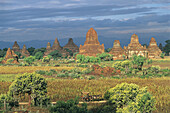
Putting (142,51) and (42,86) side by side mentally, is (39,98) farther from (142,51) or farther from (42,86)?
(142,51)

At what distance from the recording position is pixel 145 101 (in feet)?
60.1

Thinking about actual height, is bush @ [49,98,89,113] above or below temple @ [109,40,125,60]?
below

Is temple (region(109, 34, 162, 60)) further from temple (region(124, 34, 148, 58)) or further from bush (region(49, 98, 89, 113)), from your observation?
bush (region(49, 98, 89, 113))

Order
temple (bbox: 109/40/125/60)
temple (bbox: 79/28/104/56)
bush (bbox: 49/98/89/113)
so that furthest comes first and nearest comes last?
temple (bbox: 79/28/104/56) → temple (bbox: 109/40/125/60) → bush (bbox: 49/98/89/113)

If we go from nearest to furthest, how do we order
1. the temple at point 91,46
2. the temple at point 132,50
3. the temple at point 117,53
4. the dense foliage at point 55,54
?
the temple at point 132,50, the temple at point 117,53, the temple at point 91,46, the dense foliage at point 55,54

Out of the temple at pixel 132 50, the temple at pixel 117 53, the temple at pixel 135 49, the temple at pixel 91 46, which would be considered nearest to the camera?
the temple at pixel 135 49

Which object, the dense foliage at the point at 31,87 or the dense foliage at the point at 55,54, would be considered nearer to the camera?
the dense foliage at the point at 31,87

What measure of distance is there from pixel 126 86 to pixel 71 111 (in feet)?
17.9

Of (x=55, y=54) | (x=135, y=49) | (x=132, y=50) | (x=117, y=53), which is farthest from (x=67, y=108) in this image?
(x=55, y=54)

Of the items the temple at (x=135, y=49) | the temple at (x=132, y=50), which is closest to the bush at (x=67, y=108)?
the temple at (x=132, y=50)

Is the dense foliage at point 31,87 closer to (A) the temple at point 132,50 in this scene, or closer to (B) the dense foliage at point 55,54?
(A) the temple at point 132,50

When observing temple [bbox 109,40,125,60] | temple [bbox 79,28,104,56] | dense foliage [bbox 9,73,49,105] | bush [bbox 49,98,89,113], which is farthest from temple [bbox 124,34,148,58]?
bush [bbox 49,98,89,113]

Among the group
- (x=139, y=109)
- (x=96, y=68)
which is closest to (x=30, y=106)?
(x=139, y=109)

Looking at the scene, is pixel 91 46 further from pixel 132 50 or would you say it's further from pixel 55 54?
pixel 55 54
